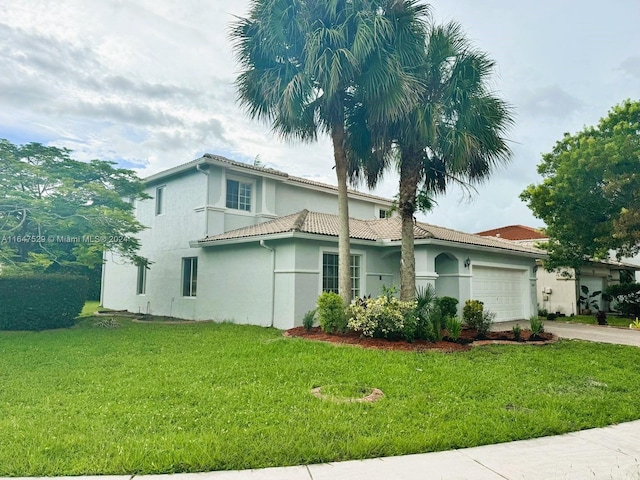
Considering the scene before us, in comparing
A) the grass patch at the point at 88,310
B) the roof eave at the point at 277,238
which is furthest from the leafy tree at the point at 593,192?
the grass patch at the point at 88,310

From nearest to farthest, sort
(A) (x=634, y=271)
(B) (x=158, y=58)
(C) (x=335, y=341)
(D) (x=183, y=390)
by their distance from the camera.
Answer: (D) (x=183, y=390)
(C) (x=335, y=341)
(B) (x=158, y=58)
(A) (x=634, y=271)

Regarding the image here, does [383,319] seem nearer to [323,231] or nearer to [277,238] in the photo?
[323,231]

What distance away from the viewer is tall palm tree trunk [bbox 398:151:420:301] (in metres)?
12.2

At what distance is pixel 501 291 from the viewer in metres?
17.9

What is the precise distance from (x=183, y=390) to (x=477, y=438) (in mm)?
4022

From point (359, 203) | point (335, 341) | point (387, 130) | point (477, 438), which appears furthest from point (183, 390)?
point (359, 203)

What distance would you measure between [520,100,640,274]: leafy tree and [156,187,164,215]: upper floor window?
17.6 meters

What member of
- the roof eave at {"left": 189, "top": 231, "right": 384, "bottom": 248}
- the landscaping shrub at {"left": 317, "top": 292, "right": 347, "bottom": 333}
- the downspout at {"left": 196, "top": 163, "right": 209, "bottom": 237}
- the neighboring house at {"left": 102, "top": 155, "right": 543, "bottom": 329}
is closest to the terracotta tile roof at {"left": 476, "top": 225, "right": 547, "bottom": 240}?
the neighboring house at {"left": 102, "top": 155, "right": 543, "bottom": 329}

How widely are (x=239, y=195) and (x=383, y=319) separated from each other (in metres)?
9.47

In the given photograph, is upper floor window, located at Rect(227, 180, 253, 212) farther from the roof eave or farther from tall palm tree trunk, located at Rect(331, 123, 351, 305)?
tall palm tree trunk, located at Rect(331, 123, 351, 305)

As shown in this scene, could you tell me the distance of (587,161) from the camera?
1830 cm

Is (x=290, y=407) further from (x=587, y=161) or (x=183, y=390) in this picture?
(x=587, y=161)

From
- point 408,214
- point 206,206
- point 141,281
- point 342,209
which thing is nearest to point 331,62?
point 342,209

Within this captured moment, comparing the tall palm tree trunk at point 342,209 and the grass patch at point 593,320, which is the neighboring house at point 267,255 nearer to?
the tall palm tree trunk at point 342,209
